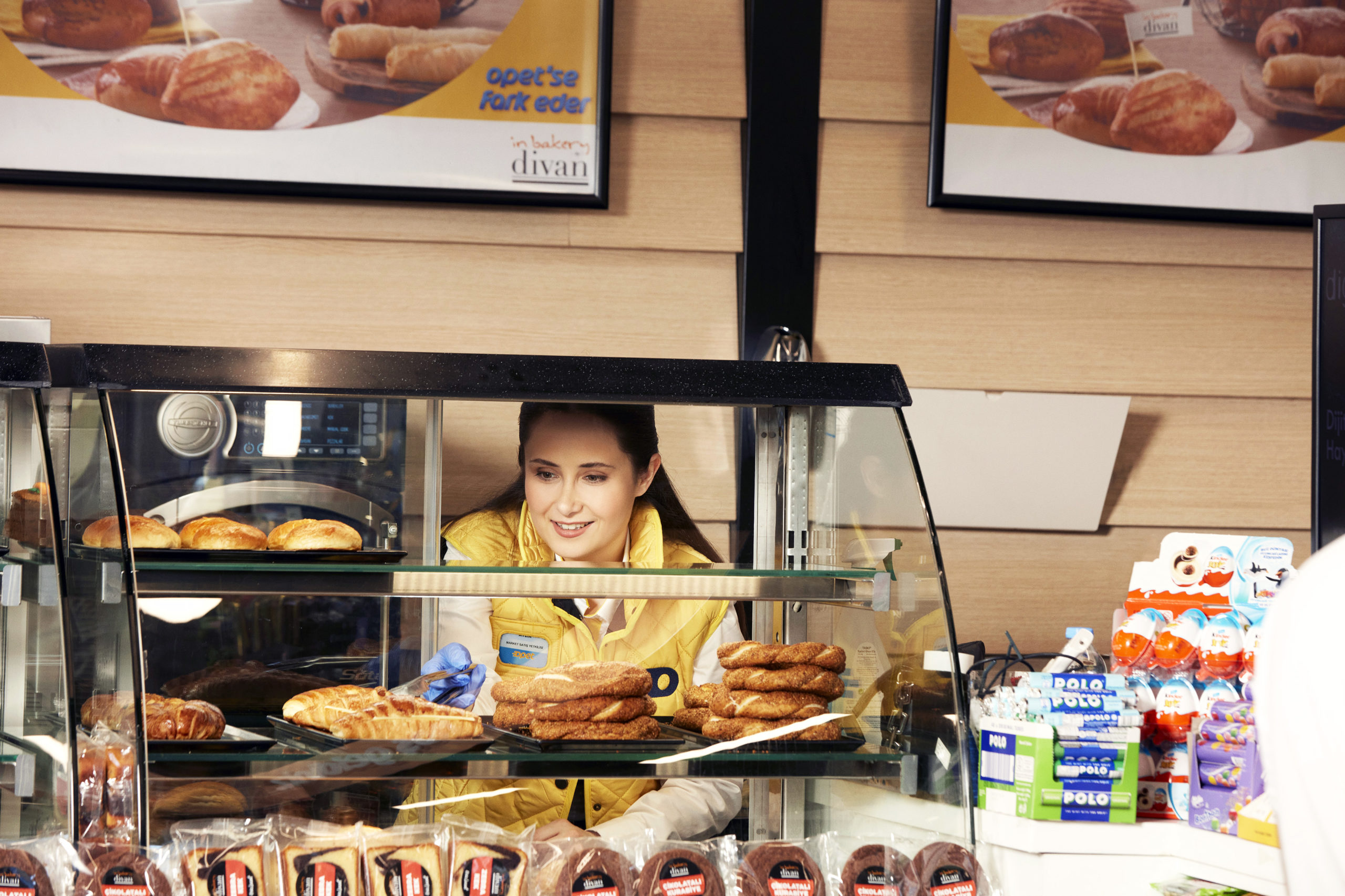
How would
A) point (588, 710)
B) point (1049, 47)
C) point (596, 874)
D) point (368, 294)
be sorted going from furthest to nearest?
point (1049, 47), point (368, 294), point (588, 710), point (596, 874)

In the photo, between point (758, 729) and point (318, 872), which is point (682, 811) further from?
point (318, 872)

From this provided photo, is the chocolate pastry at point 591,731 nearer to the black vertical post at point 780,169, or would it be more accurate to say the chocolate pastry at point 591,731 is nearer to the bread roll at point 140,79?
the black vertical post at point 780,169

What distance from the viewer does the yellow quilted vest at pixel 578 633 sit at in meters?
1.37

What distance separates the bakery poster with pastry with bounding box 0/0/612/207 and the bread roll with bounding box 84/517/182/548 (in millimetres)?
1034

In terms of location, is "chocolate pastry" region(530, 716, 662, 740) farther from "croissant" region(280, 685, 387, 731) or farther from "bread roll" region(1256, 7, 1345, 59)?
"bread roll" region(1256, 7, 1345, 59)

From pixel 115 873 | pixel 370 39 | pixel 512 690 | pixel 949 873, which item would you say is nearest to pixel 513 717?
pixel 512 690

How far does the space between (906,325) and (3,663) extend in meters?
1.78

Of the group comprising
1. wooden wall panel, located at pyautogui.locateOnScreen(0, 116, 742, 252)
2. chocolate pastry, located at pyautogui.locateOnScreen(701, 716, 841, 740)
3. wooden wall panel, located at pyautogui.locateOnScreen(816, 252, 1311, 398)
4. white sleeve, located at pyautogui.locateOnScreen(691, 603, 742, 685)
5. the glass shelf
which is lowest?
chocolate pastry, located at pyautogui.locateOnScreen(701, 716, 841, 740)

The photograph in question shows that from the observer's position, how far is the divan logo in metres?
2.17

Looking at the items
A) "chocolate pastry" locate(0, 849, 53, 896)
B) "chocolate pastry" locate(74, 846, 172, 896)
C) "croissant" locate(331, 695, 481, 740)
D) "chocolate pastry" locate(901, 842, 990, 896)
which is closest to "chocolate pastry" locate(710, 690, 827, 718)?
"chocolate pastry" locate(901, 842, 990, 896)

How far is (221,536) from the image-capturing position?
1321 millimetres

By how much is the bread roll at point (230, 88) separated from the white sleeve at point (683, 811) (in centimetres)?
157

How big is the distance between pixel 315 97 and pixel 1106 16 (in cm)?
173

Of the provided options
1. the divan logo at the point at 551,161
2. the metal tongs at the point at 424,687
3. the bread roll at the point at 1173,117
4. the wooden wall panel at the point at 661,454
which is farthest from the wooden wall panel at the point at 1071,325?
the metal tongs at the point at 424,687
